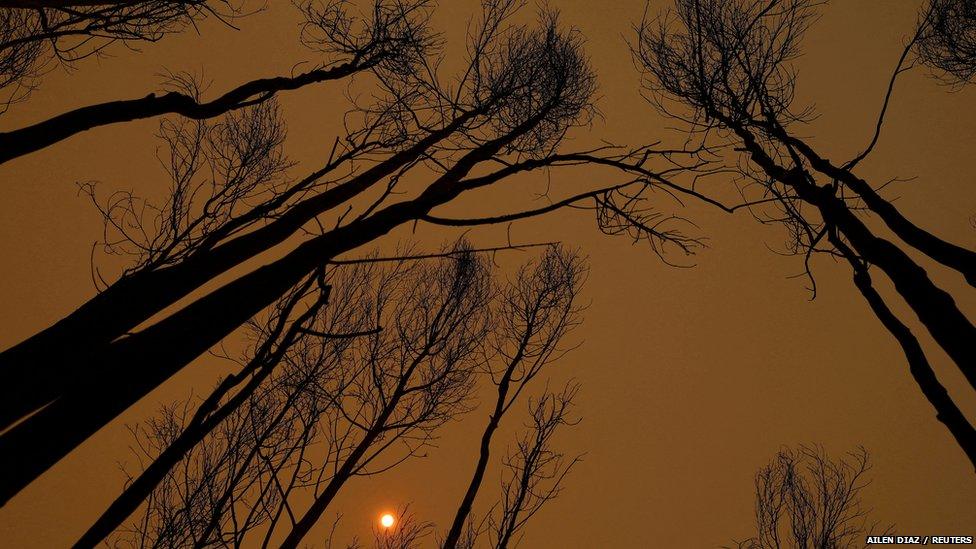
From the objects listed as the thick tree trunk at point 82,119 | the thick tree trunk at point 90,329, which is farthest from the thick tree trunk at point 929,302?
the thick tree trunk at point 82,119

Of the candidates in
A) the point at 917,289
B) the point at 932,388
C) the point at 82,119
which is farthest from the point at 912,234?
the point at 82,119

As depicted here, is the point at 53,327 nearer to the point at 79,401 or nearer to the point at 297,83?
the point at 79,401

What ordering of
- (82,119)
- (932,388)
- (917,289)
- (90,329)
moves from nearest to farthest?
(90,329) → (932,388) → (917,289) → (82,119)

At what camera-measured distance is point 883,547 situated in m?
7.22

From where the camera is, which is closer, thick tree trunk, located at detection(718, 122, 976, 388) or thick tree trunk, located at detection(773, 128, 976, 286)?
thick tree trunk, located at detection(718, 122, 976, 388)

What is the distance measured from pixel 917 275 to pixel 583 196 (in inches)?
34.7

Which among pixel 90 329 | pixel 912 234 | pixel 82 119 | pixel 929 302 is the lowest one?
pixel 90 329

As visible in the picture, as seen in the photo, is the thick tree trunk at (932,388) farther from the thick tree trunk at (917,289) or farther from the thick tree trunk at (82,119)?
the thick tree trunk at (82,119)

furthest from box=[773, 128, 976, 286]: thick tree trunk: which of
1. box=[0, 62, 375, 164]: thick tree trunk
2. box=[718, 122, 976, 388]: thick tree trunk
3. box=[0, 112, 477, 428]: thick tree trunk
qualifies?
box=[0, 62, 375, 164]: thick tree trunk

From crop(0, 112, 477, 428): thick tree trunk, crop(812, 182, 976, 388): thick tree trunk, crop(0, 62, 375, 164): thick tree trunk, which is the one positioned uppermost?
crop(0, 62, 375, 164): thick tree trunk

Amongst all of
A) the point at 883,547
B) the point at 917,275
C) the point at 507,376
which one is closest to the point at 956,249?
the point at 917,275

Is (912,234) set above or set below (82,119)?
below

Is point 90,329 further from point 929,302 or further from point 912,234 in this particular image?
point 912,234

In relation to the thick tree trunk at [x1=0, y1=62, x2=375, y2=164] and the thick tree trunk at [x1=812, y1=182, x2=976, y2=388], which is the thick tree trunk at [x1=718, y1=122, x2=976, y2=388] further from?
the thick tree trunk at [x1=0, y1=62, x2=375, y2=164]
